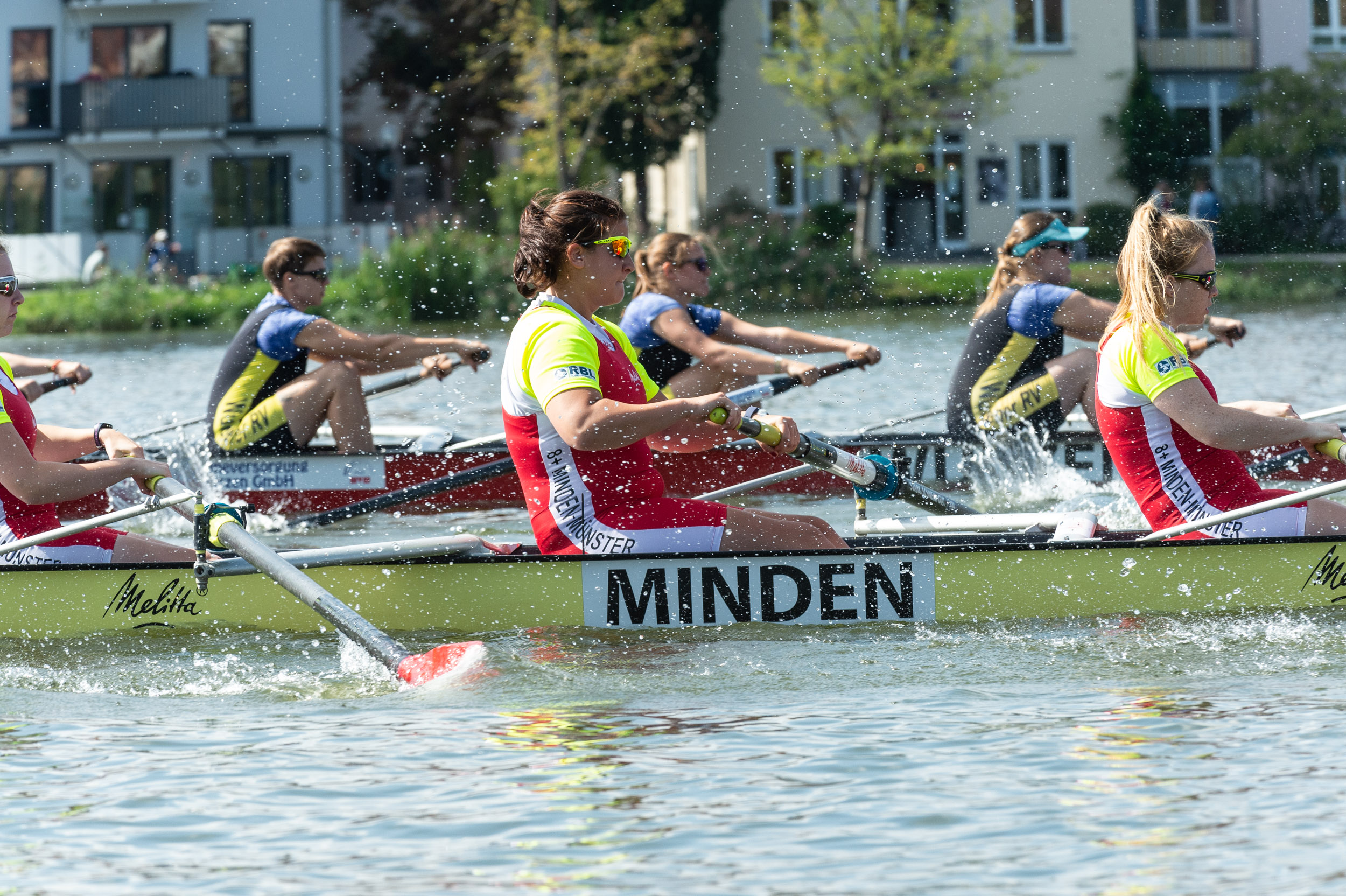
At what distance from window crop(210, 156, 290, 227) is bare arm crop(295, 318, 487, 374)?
29.7m

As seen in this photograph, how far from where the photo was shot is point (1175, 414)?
5.82 meters

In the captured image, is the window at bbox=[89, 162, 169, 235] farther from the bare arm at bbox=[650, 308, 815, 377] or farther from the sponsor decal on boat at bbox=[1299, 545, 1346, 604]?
the sponsor decal on boat at bbox=[1299, 545, 1346, 604]

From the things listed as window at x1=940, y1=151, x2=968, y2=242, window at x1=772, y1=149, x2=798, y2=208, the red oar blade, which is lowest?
the red oar blade

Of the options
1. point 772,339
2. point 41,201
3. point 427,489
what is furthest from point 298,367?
point 41,201

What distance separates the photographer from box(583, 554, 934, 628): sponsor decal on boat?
6.12 m

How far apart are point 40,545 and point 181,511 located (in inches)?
29.0

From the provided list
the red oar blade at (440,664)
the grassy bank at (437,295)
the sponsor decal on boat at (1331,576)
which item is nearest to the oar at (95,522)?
the red oar blade at (440,664)

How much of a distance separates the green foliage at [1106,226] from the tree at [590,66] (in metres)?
7.70

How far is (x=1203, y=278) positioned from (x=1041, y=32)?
30855mm

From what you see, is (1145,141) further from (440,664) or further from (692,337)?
(440,664)

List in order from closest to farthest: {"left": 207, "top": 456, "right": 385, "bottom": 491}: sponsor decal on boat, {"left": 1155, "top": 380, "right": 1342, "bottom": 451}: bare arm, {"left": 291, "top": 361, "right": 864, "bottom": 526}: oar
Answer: {"left": 1155, "top": 380, "right": 1342, "bottom": 451}: bare arm, {"left": 291, "top": 361, "right": 864, "bottom": 526}: oar, {"left": 207, "top": 456, "right": 385, "bottom": 491}: sponsor decal on boat

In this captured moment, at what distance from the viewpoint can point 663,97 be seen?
1325 inches

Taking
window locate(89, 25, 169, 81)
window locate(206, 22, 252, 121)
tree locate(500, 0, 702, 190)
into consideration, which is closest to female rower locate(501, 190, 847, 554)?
tree locate(500, 0, 702, 190)

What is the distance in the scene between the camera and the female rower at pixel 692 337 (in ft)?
31.3
